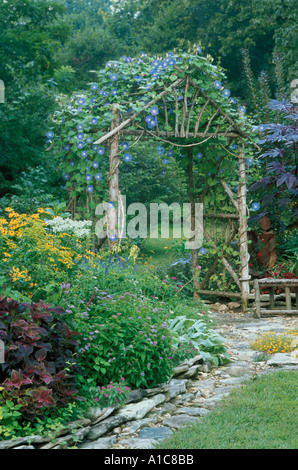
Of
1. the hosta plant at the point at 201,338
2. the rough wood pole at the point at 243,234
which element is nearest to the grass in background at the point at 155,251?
the rough wood pole at the point at 243,234

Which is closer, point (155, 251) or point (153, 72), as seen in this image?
point (153, 72)

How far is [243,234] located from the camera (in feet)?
25.4

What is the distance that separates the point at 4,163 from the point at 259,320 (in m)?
5.77

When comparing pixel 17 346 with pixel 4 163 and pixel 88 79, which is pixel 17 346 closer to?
pixel 4 163

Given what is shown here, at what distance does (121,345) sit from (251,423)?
38.3 inches

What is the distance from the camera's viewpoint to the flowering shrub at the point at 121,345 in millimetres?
3711

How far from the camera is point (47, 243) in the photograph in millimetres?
4234

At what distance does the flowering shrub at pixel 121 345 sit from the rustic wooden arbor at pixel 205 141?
2401 millimetres

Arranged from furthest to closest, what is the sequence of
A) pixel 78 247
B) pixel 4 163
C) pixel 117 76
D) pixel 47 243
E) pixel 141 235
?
pixel 141 235 < pixel 4 163 < pixel 117 76 < pixel 78 247 < pixel 47 243

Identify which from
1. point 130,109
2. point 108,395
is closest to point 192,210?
point 130,109

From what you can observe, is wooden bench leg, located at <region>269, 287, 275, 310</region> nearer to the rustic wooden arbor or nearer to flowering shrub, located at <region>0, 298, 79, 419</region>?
the rustic wooden arbor

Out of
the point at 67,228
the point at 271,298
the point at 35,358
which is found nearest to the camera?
the point at 35,358

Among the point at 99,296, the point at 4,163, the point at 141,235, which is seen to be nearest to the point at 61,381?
the point at 99,296

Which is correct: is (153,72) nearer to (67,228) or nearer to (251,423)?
(67,228)
